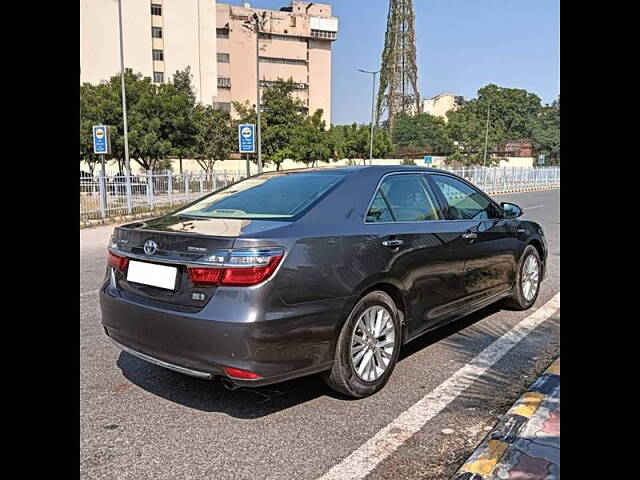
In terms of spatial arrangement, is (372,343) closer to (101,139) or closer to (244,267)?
(244,267)

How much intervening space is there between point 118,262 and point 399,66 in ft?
320

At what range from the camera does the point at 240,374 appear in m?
2.90

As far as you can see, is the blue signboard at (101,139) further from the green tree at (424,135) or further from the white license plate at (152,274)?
the green tree at (424,135)

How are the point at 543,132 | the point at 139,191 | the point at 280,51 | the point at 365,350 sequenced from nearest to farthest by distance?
the point at 365,350 < the point at 139,191 < the point at 543,132 < the point at 280,51

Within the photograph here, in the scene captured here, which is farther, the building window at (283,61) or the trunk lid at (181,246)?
the building window at (283,61)

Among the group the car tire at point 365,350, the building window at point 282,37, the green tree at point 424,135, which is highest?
the building window at point 282,37

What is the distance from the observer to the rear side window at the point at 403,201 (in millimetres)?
3754

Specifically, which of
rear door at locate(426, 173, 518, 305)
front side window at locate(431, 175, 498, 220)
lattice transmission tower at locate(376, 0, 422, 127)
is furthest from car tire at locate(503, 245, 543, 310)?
lattice transmission tower at locate(376, 0, 422, 127)

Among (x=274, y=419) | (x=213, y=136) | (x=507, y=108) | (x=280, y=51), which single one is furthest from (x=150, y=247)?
(x=507, y=108)

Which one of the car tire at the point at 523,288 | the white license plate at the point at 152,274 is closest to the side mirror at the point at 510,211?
the car tire at the point at 523,288

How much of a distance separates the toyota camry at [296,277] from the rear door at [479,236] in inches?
1.1

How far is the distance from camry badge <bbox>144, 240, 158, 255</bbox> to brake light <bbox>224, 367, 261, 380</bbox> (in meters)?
0.83
